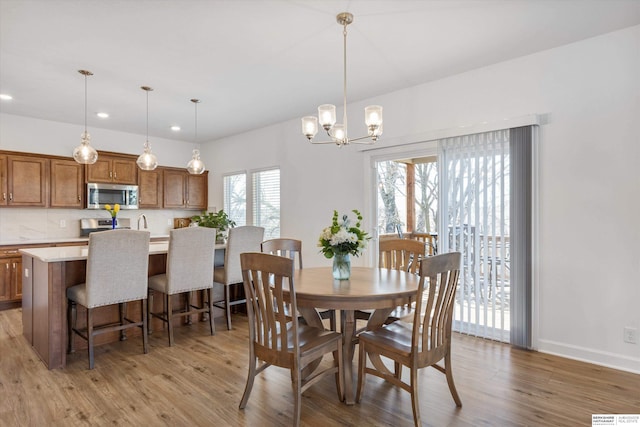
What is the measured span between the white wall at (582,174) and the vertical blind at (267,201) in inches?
116

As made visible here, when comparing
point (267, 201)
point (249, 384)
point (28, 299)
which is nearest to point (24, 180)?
point (28, 299)

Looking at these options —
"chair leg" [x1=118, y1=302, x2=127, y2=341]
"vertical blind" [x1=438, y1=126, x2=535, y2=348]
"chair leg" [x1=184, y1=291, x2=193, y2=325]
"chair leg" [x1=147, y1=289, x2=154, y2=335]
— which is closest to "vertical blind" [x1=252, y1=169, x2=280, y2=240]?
"chair leg" [x1=184, y1=291, x2=193, y2=325]

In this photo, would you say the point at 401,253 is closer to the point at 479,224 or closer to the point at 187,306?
the point at 479,224

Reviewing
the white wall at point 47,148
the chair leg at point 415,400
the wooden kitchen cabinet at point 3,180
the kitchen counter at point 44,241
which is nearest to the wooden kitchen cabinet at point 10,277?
the kitchen counter at point 44,241

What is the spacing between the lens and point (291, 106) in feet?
15.6

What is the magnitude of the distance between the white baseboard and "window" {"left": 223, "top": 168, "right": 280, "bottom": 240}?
3.85m

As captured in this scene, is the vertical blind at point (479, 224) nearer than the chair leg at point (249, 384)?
No

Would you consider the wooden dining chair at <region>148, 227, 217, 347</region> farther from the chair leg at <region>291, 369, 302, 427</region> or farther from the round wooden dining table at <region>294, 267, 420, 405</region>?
the chair leg at <region>291, 369, 302, 427</region>

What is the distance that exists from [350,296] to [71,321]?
279 centimetres

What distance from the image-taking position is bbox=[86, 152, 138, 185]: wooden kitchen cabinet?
559 centimetres

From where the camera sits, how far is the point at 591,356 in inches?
117

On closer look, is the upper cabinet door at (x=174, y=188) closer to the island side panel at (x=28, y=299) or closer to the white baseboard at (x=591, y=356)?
the island side panel at (x=28, y=299)

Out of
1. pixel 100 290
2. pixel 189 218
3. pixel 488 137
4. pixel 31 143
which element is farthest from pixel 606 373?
pixel 31 143

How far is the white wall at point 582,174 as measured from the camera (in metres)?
2.84
